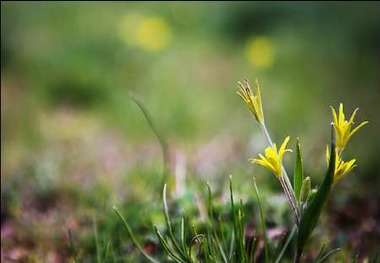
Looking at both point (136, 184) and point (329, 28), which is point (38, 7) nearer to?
point (329, 28)

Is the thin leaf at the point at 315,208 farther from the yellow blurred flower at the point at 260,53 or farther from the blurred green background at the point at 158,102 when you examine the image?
the yellow blurred flower at the point at 260,53

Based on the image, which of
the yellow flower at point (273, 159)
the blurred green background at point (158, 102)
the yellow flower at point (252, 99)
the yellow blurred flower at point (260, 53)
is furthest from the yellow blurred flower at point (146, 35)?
the yellow flower at point (273, 159)

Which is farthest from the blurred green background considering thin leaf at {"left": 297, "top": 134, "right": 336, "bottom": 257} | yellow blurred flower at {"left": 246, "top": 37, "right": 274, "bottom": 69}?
thin leaf at {"left": 297, "top": 134, "right": 336, "bottom": 257}

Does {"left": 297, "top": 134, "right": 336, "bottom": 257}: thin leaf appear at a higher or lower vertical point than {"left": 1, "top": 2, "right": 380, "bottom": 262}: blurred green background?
higher

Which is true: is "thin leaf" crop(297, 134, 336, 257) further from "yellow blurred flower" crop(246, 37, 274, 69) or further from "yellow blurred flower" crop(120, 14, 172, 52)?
"yellow blurred flower" crop(120, 14, 172, 52)

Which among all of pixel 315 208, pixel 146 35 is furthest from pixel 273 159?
pixel 146 35

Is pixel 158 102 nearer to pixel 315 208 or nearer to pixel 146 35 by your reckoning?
pixel 146 35

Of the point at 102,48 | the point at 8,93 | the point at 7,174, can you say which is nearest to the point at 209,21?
the point at 102,48

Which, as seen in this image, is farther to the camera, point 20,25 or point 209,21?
point 209,21
